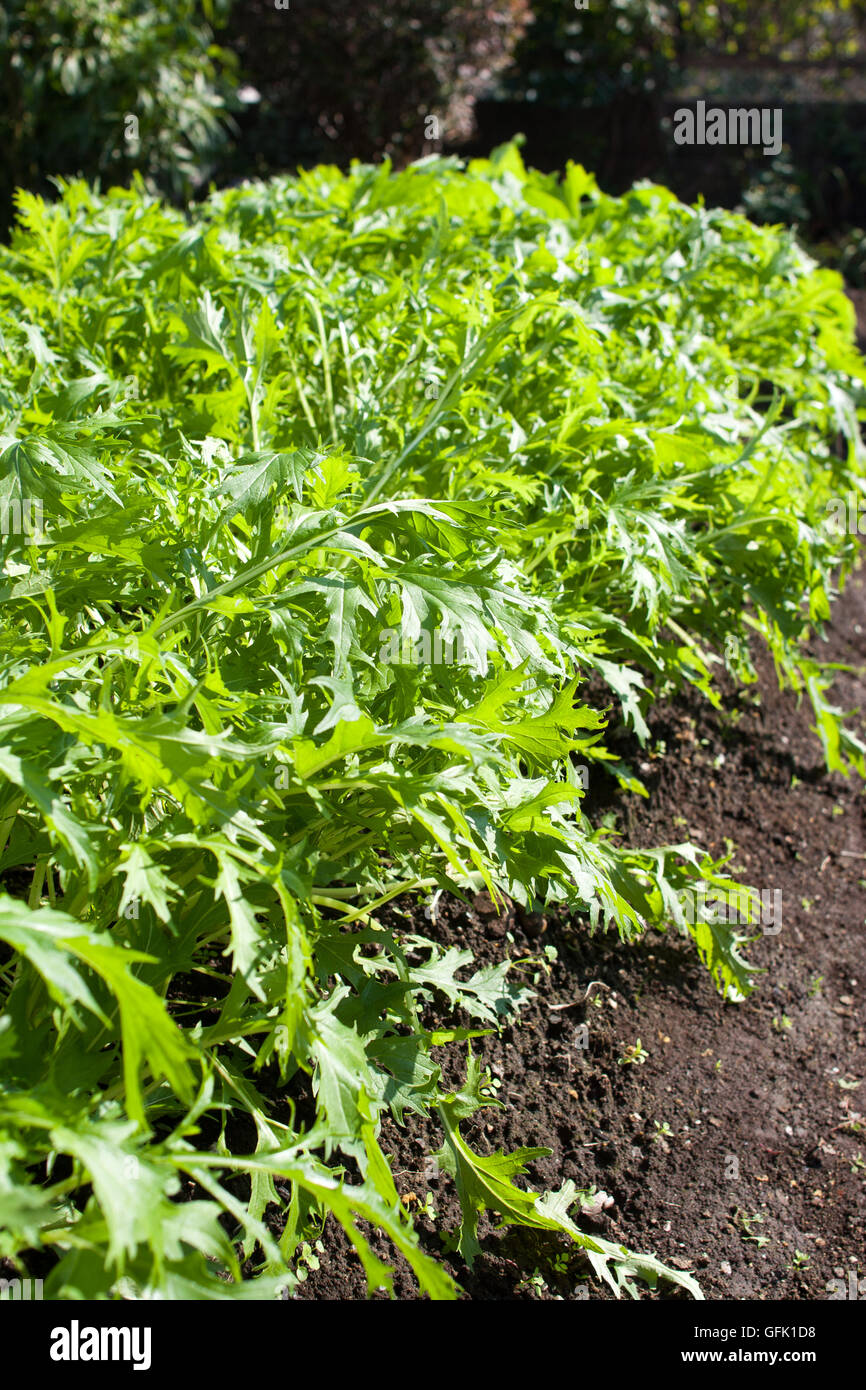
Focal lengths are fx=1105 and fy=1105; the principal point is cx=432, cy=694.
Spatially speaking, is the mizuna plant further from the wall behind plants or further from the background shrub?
the background shrub

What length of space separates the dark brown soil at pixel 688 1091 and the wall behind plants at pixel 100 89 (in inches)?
231

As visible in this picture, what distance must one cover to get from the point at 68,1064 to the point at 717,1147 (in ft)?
5.12

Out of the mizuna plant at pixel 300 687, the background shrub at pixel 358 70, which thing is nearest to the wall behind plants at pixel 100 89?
the background shrub at pixel 358 70

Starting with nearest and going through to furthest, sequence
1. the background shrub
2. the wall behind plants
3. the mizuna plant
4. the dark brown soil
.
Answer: the mizuna plant
the dark brown soil
the wall behind plants
the background shrub

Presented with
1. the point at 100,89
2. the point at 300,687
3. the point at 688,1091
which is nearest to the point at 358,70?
the point at 100,89

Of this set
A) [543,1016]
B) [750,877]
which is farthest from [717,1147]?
[750,877]

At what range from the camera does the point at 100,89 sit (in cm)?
702

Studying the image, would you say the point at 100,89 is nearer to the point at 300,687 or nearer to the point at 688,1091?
the point at 300,687

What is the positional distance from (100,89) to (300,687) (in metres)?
6.61

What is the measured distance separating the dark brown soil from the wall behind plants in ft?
19.2

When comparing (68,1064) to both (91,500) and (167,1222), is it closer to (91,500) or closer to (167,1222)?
(167,1222)

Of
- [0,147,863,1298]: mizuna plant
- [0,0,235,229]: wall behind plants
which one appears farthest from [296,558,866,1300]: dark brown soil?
[0,0,235,229]: wall behind plants

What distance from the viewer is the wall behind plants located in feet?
22.4

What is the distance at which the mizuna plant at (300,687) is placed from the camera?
58.4 inches
